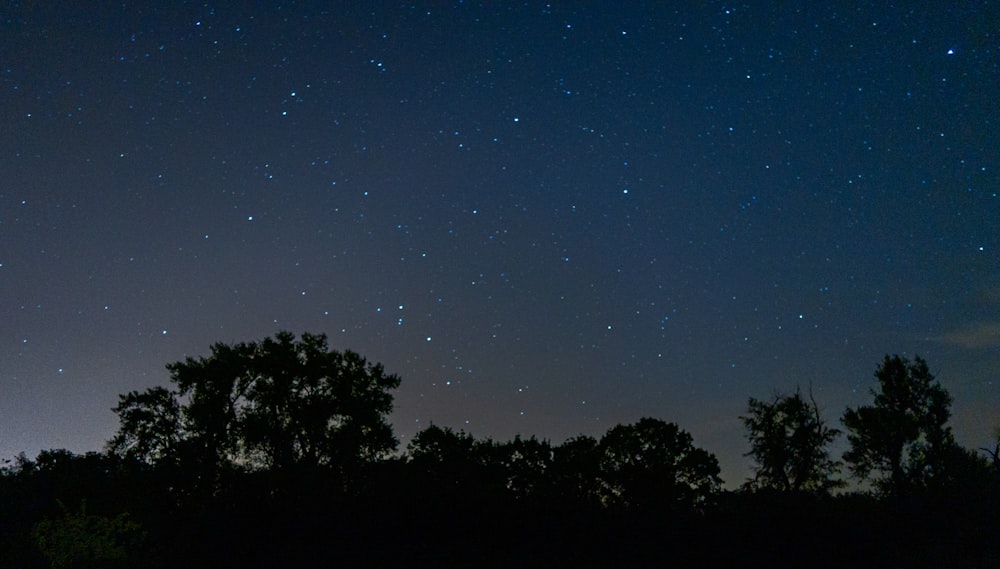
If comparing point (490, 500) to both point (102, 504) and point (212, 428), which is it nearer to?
point (102, 504)

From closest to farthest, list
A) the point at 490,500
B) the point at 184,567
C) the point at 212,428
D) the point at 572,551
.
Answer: the point at 184,567
the point at 572,551
the point at 490,500
the point at 212,428

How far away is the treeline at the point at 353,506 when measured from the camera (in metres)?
14.3

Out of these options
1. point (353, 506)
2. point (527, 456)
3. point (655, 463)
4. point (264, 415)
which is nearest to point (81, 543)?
point (353, 506)

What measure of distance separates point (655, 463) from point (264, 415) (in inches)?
866

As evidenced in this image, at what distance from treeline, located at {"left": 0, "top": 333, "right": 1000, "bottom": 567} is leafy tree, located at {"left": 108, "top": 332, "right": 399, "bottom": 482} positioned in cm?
7

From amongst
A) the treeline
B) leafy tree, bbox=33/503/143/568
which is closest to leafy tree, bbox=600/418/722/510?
the treeline

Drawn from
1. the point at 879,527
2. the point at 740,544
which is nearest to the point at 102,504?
the point at 740,544

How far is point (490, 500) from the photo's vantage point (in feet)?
58.5

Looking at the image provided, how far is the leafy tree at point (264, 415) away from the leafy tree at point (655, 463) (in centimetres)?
1421

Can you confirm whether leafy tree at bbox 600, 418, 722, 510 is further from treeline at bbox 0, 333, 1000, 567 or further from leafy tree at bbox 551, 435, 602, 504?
treeline at bbox 0, 333, 1000, 567

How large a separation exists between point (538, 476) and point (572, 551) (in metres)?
14.7

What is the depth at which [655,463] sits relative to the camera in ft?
120

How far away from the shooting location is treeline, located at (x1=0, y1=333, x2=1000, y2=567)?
1427 centimetres

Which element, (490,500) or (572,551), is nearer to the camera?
(572,551)
